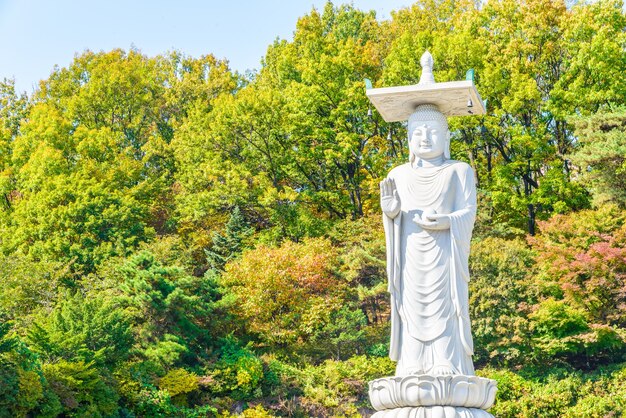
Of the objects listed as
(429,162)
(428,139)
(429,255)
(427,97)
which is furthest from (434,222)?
(427,97)

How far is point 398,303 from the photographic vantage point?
40.0 feet

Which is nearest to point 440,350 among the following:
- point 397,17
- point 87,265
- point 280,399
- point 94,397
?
point 94,397

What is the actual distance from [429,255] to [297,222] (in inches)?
606

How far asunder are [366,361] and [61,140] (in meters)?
12.2

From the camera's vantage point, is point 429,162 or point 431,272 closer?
point 431,272

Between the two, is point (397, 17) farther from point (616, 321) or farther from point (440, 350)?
point (440, 350)

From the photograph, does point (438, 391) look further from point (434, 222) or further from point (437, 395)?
point (434, 222)

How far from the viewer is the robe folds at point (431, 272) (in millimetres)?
11836

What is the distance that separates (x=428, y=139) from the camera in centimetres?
1249

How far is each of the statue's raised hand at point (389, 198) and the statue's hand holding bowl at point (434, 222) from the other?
31cm

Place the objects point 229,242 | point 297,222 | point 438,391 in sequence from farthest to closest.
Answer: point 297,222 → point 229,242 → point 438,391

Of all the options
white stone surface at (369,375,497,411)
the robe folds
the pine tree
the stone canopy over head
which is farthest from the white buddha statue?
the pine tree

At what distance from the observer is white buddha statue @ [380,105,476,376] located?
1185 cm

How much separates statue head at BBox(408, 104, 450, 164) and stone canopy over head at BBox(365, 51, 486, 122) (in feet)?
0.40
